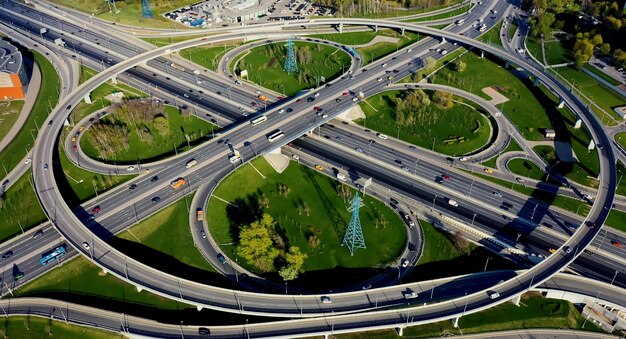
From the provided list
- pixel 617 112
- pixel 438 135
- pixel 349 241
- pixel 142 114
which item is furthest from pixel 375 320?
pixel 617 112

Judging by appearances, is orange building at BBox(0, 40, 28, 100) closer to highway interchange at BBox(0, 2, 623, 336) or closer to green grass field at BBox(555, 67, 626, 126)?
highway interchange at BBox(0, 2, 623, 336)

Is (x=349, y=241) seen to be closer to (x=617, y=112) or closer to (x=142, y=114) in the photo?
(x=142, y=114)

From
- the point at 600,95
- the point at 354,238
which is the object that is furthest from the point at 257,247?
the point at 600,95

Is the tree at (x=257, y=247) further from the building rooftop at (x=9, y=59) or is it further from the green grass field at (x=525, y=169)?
the building rooftop at (x=9, y=59)

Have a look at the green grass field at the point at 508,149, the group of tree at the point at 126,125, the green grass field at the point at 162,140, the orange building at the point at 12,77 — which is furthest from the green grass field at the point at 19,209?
the green grass field at the point at 508,149

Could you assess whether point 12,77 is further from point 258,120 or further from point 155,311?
point 155,311

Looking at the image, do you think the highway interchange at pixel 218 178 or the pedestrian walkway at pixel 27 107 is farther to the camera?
the pedestrian walkway at pixel 27 107
